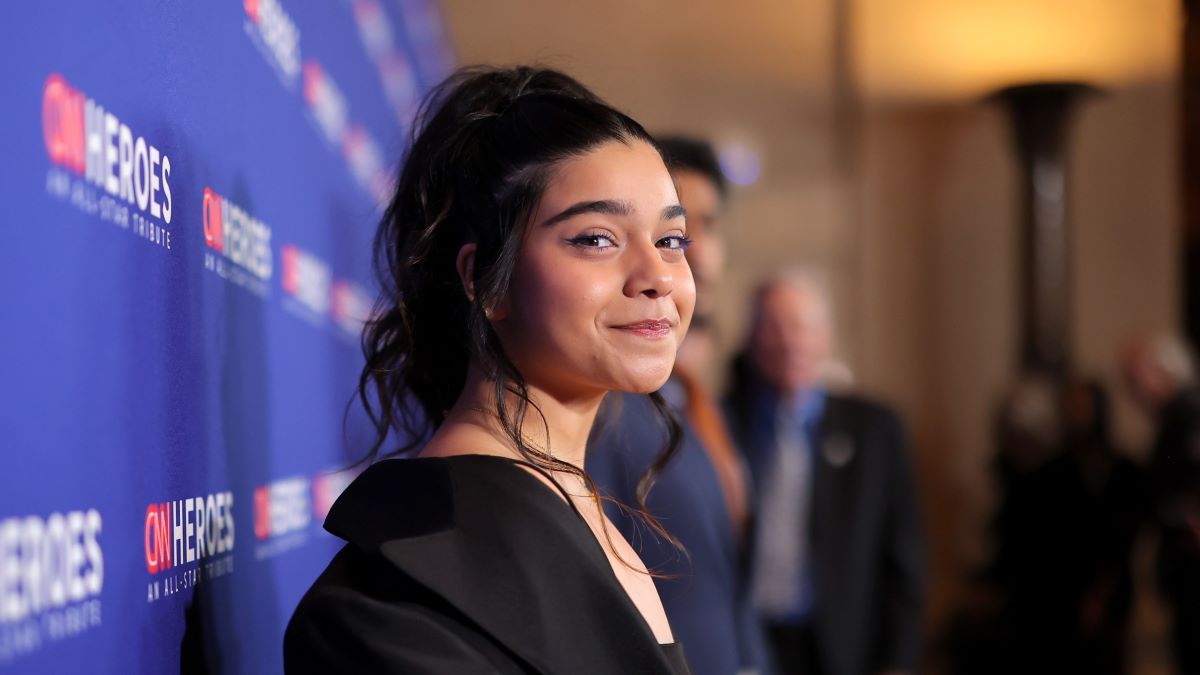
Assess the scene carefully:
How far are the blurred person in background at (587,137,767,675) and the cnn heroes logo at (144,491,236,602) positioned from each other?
1.66ft

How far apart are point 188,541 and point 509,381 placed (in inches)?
15.2

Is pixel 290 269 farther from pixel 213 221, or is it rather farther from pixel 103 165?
pixel 103 165

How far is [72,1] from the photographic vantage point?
1104 mm

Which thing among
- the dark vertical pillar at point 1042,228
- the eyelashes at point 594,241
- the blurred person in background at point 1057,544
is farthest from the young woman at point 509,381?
the dark vertical pillar at point 1042,228

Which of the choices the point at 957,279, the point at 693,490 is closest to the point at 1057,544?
the point at 957,279

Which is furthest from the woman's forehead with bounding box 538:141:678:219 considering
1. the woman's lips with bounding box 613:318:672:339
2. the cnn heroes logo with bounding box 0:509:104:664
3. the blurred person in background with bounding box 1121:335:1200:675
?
the blurred person in background with bounding box 1121:335:1200:675

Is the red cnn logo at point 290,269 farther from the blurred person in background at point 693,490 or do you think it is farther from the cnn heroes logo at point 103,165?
the cnn heroes logo at point 103,165

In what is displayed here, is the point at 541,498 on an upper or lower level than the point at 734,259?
lower

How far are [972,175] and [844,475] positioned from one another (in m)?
4.51

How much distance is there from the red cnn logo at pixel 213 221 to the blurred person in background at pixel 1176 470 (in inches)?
147

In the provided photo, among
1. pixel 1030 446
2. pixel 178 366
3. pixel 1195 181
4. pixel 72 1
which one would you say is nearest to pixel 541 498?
pixel 178 366

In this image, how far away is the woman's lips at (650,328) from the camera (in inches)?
55.8

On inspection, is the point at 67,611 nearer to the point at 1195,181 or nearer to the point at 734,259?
the point at 734,259

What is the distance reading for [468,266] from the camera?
146cm
